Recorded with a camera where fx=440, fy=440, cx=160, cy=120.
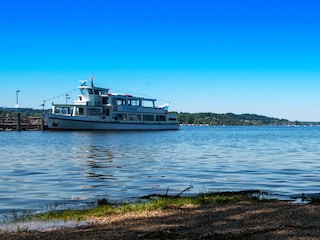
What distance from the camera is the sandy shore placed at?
6773 mm

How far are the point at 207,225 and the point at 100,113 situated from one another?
69663 millimetres

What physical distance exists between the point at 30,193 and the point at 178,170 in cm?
776

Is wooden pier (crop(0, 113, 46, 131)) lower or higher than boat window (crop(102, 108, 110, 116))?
lower

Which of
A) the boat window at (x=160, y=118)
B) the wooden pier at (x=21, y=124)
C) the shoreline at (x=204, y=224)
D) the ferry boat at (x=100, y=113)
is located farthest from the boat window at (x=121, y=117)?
the shoreline at (x=204, y=224)

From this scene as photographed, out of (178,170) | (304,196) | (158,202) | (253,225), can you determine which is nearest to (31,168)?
(178,170)

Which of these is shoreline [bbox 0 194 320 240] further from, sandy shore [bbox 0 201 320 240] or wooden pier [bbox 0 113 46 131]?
wooden pier [bbox 0 113 46 131]

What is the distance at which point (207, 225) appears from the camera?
300 inches

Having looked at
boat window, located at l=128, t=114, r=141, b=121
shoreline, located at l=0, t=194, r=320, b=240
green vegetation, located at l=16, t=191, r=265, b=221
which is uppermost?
boat window, located at l=128, t=114, r=141, b=121

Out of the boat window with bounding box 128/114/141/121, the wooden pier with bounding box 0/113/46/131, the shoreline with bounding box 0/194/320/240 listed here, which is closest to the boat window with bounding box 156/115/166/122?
the boat window with bounding box 128/114/141/121

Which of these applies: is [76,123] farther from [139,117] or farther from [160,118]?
[160,118]

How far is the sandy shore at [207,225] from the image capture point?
267 inches

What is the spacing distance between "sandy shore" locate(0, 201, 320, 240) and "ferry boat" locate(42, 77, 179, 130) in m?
65.7

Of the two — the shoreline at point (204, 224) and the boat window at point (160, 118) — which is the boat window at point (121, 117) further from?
the shoreline at point (204, 224)

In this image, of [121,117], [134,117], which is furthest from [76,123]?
[134,117]
